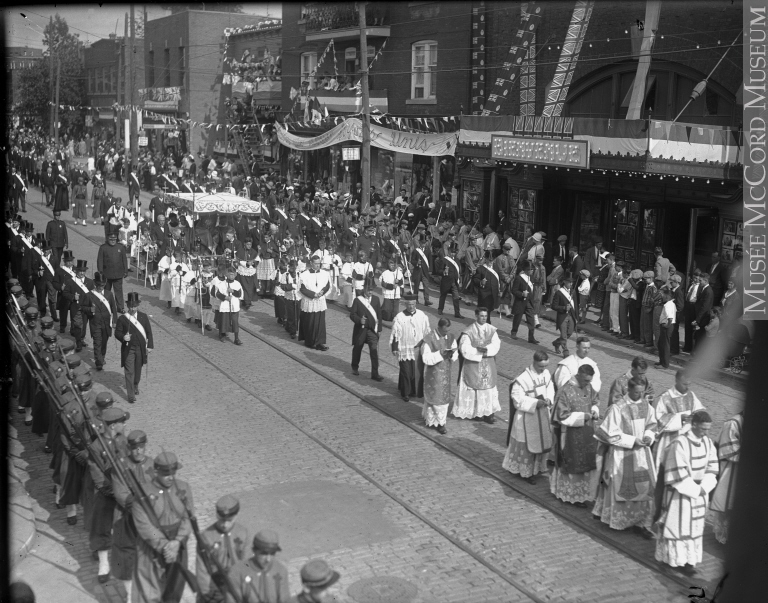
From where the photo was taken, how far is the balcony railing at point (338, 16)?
32719 millimetres

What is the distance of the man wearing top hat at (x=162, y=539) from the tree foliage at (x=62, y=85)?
55840mm

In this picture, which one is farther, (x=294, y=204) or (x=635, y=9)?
(x=294, y=204)

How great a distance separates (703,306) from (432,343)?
619cm

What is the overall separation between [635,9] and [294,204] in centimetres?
1219

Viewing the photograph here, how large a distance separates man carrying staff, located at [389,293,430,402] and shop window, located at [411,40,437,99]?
1828 cm

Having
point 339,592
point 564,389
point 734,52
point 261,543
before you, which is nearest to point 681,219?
point 734,52

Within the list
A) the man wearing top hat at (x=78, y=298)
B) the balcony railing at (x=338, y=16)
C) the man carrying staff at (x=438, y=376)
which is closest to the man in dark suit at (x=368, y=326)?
the man carrying staff at (x=438, y=376)

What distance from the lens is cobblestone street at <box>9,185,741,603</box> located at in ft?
29.0

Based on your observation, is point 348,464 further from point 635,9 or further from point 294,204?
point 294,204

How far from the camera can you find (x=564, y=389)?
10555 millimetres

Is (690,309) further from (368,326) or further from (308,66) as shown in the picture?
(308,66)

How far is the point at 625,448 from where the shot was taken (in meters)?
9.71

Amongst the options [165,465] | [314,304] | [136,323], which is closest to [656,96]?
[314,304]

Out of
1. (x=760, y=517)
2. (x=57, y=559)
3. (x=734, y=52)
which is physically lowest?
(x=57, y=559)
